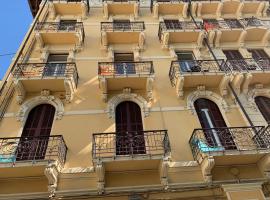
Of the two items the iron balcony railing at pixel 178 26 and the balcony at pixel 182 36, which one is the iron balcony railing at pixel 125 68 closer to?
the balcony at pixel 182 36

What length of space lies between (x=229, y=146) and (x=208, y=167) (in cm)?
145

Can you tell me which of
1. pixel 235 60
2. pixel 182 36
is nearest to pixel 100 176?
pixel 235 60

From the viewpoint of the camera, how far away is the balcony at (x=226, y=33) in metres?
14.7

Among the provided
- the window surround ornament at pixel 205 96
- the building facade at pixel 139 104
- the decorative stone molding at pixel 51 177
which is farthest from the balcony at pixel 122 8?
the decorative stone molding at pixel 51 177

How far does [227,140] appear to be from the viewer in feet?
32.8

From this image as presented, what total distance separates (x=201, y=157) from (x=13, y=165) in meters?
5.73

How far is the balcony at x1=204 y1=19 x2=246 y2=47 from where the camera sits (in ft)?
48.3

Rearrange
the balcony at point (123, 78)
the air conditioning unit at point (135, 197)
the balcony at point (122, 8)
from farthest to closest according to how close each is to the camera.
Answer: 1. the balcony at point (122, 8)
2. the balcony at point (123, 78)
3. the air conditioning unit at point (135, 197)

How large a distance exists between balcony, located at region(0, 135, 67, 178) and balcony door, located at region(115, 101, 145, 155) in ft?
6.43

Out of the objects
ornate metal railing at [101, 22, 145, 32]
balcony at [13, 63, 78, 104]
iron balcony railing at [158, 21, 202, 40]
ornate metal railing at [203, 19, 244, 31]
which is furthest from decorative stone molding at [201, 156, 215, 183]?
ornate metal railing at [203, 19, 244, 31]

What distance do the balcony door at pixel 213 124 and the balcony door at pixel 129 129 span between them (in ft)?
7.54

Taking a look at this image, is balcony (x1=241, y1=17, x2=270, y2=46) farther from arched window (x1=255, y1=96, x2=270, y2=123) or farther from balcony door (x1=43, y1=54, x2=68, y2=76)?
balcony door (x1=43, y1=54, x2=68, y2=76)

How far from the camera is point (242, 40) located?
49.2ft

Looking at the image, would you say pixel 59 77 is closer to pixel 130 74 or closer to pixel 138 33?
pixel 130 74
